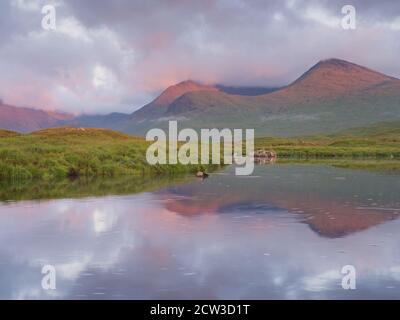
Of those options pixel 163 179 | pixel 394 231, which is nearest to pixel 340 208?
pixel 394 231

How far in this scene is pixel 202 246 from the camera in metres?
15.2

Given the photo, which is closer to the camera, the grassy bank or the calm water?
the calm water

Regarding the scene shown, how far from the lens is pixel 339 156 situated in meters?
81.4

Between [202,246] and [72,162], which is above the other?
[72,162]

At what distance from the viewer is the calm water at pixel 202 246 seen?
11.5m

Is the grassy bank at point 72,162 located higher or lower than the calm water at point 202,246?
higher

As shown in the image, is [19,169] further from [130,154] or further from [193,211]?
[193,211]

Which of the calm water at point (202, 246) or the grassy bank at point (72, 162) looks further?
the grassy bank at point (72, 162)

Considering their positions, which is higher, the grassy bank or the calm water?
the grassy bank

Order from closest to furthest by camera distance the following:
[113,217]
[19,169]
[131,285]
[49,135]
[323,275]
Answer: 1. [131,285]
2. [323,275]
3. [113,217]
4. [19,169]
5. [49,135]

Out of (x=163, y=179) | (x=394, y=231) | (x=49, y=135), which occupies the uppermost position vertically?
(x=49, y=135)

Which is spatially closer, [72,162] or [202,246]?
[202,246]

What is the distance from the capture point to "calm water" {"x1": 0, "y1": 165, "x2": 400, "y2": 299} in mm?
11492
